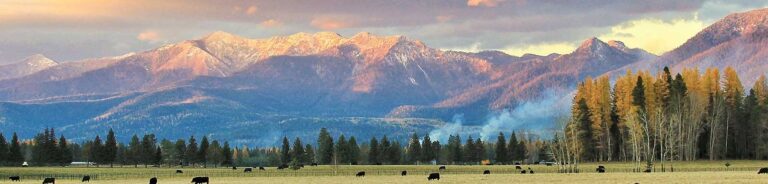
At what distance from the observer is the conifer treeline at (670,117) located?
15838cm

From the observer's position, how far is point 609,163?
16175cm

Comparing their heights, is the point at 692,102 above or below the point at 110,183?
above

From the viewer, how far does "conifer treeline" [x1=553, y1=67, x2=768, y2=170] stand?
15838cm

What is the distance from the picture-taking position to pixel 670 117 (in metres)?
154

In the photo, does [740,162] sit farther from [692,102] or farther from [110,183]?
[110,183]

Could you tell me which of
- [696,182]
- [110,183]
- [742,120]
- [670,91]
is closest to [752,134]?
[742,120]

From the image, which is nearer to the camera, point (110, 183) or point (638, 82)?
point (110, 183)

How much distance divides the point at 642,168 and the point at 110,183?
2698 inches

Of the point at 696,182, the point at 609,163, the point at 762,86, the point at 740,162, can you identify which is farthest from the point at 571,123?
the point at 696,182

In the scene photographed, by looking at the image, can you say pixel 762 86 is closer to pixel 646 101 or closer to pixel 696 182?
pixel 646 101

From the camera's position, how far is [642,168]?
5487 inches

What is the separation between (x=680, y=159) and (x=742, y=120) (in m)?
13.9

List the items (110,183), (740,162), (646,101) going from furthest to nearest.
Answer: (646,101)
(740,162)
(110,183)

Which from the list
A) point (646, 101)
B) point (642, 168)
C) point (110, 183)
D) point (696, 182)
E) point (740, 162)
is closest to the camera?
point (696, 182)
